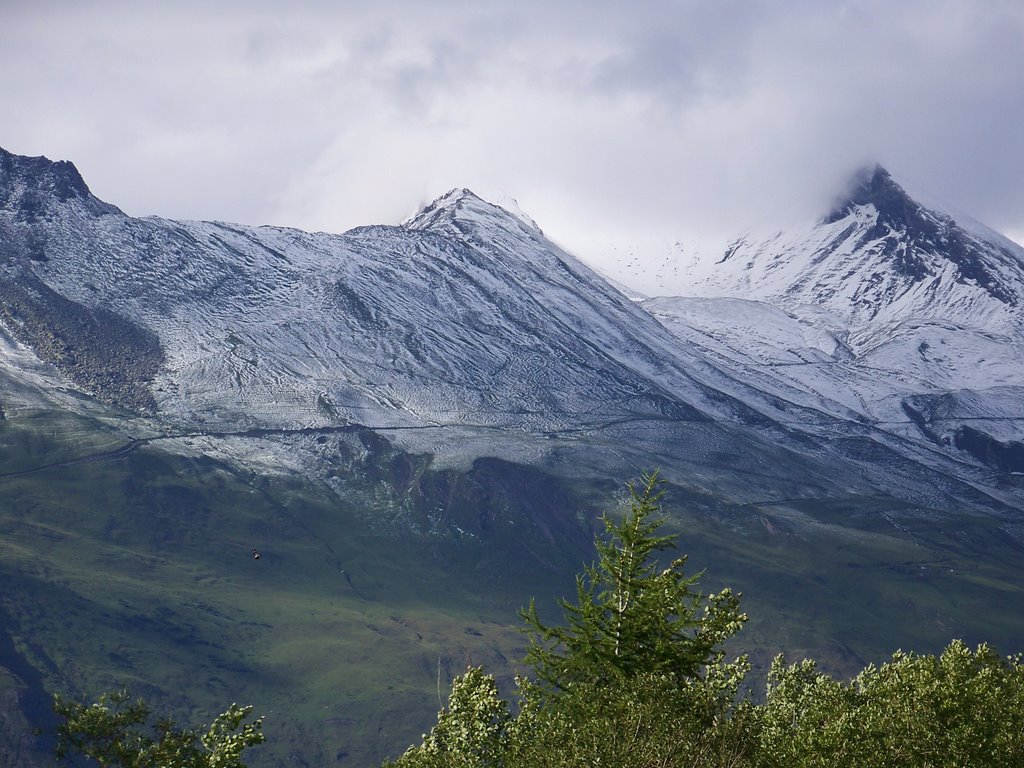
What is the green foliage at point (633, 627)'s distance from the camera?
55438mm

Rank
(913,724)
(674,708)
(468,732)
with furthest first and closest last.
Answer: (468,732) → (674,708) → (913,724)

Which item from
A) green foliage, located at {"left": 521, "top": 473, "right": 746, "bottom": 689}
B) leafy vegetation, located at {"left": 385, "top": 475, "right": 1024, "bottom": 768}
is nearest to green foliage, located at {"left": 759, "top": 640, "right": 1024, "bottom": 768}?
leafy vegetation, located at {"left": 385, "top": 475, "right": 1024, "bottom": 768}

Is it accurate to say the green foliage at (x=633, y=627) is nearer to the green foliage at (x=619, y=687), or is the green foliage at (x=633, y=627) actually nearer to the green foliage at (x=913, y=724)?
the green foliage at (x=619, y=687)

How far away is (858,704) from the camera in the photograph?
185 feet

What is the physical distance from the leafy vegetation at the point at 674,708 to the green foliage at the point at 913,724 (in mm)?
69

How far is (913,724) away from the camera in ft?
158

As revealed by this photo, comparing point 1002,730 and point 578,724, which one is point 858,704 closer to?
point 1002,730

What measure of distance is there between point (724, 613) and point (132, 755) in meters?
24.5

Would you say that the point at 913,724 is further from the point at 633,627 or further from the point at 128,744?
the point at 128,744

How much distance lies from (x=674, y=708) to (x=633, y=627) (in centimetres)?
654

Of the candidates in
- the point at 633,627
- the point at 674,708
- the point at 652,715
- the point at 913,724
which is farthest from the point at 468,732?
the point at 913,724

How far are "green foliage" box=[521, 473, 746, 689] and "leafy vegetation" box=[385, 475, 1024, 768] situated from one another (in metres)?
0.06

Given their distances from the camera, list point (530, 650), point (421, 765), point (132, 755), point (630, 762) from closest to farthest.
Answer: point (630, 762) < point (132, 755) < point (421, 765) < point (530, 650)

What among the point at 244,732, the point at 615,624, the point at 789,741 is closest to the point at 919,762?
the point at 789,741
